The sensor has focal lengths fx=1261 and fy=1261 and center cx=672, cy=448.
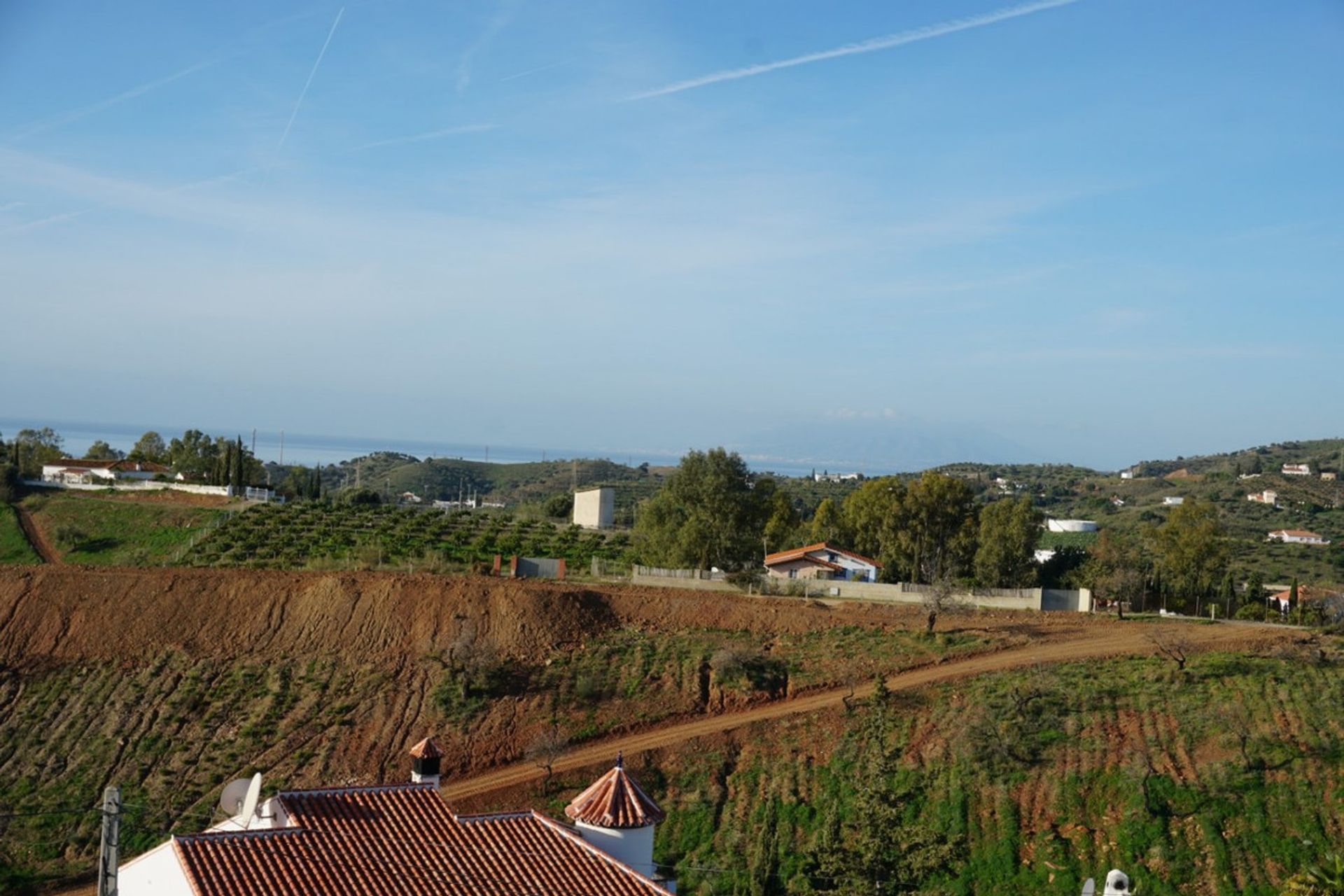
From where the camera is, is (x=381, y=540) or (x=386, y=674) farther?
(x=381, y=540)

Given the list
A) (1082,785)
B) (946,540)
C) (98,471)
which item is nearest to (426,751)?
(1082,785)

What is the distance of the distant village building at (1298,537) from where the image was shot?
266ft

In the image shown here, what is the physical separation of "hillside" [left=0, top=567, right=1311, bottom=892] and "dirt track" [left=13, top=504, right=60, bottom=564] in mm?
12597

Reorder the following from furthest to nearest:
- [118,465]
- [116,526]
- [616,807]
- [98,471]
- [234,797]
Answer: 1. [118,465]
2. [98,471]
3. [116,526]
4. [616,807]
5. [234,797]

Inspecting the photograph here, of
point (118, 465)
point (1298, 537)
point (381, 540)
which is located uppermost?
point (1298, 537)

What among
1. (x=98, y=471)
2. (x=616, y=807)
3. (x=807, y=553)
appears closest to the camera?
(x=616, y=807)

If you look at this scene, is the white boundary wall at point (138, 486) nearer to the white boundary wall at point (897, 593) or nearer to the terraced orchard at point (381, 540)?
the terraced orchard at point (381, 540)

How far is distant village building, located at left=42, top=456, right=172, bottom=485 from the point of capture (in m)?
73.6

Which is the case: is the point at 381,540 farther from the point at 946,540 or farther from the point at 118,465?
the point at 118,465

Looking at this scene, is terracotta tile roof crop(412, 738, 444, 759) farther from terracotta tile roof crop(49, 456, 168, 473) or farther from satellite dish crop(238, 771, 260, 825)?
terracotta tile roof crop(49, 456, 168, 473)

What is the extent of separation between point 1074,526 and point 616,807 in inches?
3155

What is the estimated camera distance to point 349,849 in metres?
17.5

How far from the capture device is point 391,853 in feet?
57.8

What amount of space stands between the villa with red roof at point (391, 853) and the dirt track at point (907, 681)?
606 inches
